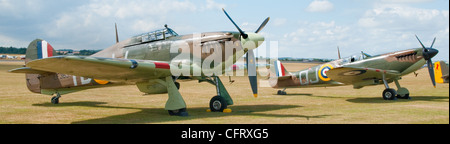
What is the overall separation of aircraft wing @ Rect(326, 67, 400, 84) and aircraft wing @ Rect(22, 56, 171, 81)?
7.16 metres

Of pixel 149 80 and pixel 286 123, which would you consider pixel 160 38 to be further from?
pixel 286 123

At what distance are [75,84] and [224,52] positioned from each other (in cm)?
546

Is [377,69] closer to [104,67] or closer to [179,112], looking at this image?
[179,112]

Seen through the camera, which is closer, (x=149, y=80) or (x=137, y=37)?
(x=149, y=80)

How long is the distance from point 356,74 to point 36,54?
38.5 ft

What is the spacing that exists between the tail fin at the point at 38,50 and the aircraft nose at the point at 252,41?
7.37 meters

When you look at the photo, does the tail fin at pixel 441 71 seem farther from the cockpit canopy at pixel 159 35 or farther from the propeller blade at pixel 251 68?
the cockpit canopy at pixel 159 35

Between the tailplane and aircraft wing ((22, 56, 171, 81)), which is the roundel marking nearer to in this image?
the tailplane

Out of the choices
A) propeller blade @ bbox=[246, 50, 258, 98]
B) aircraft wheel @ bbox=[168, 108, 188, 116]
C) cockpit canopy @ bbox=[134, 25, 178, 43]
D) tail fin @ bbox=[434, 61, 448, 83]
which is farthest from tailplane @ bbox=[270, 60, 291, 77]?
tail fin @ bbox=[434, 61, 448, 83]

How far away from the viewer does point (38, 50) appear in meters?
13.1

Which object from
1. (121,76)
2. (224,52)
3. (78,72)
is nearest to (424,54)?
(224,52)

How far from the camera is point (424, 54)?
1441 centimetres

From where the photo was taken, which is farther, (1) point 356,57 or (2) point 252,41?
(1) point 356,57

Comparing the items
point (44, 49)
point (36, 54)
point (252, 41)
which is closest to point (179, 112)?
point (252, 41)
